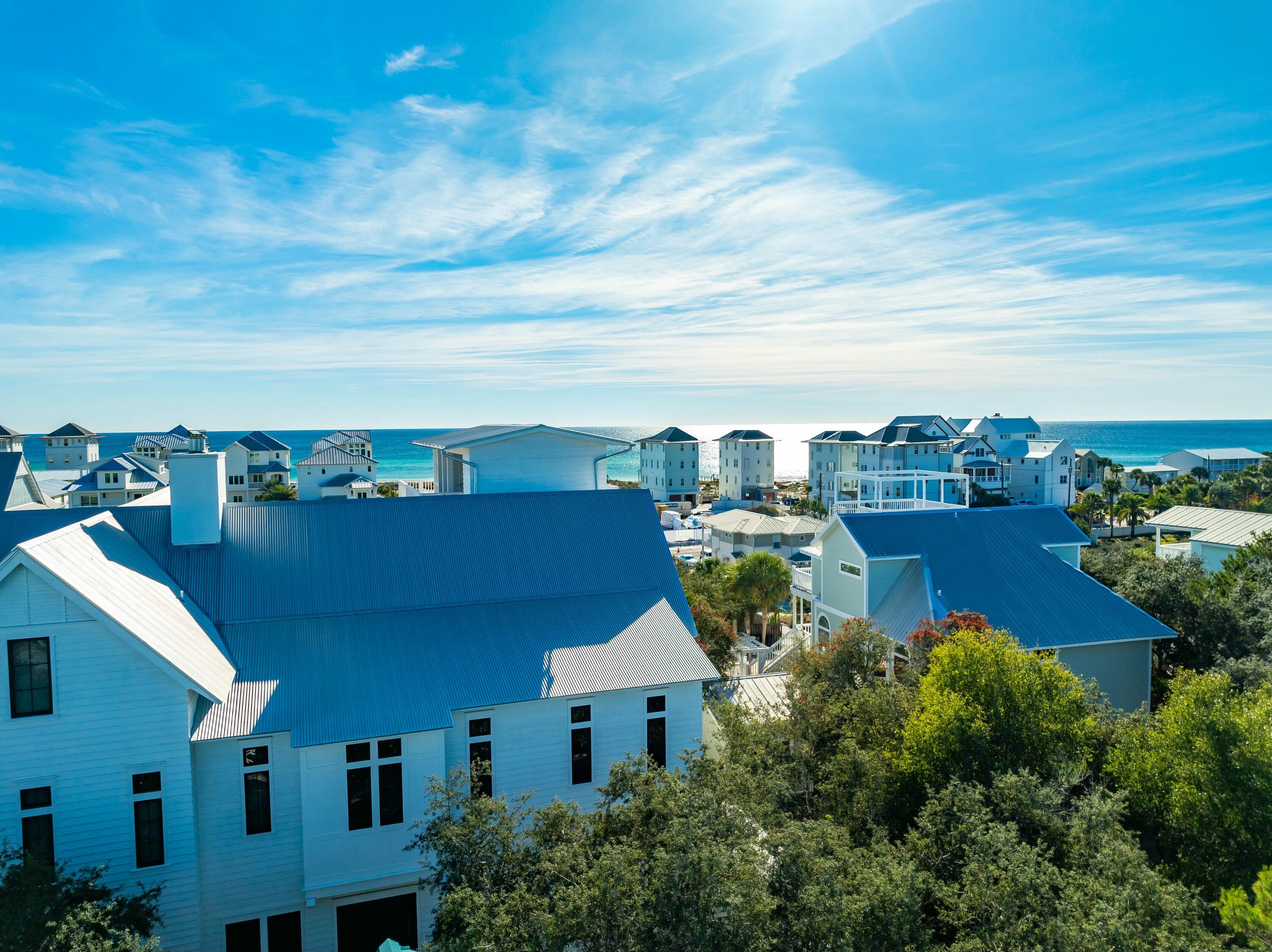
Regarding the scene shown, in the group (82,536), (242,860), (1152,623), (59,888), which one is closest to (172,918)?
(242,860)

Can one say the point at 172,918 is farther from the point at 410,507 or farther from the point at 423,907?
the point at 410,507

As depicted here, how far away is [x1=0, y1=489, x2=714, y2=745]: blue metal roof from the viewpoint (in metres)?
17.3

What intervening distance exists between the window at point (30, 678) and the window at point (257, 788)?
3.80m

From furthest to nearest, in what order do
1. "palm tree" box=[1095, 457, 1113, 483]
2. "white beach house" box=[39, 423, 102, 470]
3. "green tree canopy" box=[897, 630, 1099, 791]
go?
"palm tree" box=[1095, 457, 1113, 483], "white beach house" box=[39, 423, 102, 470], "green tree canopy" box=[897, 630, 1099, 791]

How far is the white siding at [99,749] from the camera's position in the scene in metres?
14.3

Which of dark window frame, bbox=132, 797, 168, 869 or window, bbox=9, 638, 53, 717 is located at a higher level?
window, bbox=9, 638, 53, 717

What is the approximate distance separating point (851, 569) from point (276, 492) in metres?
87.2

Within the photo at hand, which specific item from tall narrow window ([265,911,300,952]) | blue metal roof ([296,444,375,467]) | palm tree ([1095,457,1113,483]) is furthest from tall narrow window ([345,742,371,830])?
palm tree ([1095,457,1113,483])

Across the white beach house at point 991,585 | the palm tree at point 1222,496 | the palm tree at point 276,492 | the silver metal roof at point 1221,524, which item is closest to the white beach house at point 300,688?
the white beach house at point 991,585

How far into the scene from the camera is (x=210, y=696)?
15227 millimetres

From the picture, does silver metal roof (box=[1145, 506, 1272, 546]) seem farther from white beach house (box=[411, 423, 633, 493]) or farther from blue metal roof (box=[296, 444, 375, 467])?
blue metal roof (box=[296, 444, 375, 467])

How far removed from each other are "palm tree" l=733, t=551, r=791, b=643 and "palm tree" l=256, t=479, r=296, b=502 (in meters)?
66.8

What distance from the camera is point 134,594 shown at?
53.5ft

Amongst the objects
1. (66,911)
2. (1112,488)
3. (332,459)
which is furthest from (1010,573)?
(332,459)
